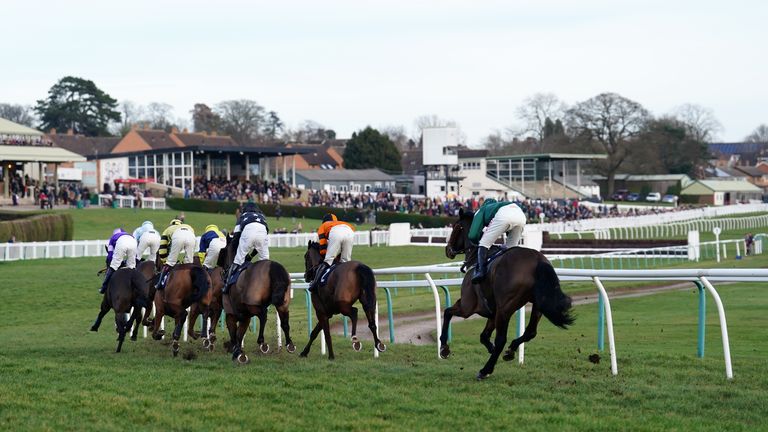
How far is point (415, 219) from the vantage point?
178 ft

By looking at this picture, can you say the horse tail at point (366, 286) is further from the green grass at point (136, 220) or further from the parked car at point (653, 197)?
the parked car at point (653, 197)

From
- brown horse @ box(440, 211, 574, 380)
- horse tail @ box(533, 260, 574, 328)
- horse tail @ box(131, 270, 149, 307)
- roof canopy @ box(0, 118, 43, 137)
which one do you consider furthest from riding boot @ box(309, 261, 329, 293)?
roof canopy @ box(0, 118, 43, 137)

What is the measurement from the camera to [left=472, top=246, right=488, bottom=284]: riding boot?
9477 mm

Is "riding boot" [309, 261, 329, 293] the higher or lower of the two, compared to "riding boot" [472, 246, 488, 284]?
lower

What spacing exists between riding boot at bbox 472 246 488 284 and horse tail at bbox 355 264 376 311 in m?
2.02

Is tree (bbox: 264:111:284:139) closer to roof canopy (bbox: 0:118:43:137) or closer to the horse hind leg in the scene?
roof canopy (bbox: 0:118:43:137)

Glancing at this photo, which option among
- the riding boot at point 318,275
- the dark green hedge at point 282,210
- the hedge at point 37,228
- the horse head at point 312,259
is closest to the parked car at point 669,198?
the dark green hedge at point 282,210

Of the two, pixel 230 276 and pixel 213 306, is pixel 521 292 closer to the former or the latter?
pixel 230 276

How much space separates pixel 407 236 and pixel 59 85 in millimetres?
76372

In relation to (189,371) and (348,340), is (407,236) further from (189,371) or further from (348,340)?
(189,371)

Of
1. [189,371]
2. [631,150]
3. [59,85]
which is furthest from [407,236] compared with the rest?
[59,85]

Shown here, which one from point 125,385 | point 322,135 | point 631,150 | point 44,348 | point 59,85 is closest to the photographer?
point 125,385

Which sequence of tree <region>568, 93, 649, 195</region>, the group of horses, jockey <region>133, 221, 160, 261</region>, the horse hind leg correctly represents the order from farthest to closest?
tree <region>568, 93, 649, 195</region> → jockey <region>133, 221, 160, 261</region> → the horse hind leg → the group of horses

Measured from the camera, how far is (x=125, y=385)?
9.06 metres
